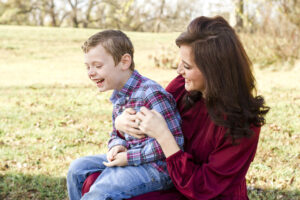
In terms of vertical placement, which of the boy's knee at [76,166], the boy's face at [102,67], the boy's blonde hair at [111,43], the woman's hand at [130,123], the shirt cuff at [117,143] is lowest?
the boy's knee at [76,166]

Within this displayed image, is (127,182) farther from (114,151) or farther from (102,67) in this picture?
(102,67)

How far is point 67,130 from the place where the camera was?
620 cm

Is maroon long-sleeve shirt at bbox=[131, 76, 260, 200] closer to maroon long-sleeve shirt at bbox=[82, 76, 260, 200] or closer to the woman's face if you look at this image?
maroon long-sleeve shirt at bbox=[82, 76, 260, 200]

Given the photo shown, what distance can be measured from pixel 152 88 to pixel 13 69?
13.5m

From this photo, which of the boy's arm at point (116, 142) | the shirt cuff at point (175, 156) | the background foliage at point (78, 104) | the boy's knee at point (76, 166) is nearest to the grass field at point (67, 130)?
the background foliage at point (78, 104)

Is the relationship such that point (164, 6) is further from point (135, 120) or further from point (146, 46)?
point (135, 120)

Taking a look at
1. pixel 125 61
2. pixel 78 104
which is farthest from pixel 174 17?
pixel 125 61

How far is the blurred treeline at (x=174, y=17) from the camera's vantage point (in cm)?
1239

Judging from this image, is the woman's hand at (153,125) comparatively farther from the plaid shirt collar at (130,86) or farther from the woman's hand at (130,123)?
the plaid shirt collar at (130,86)

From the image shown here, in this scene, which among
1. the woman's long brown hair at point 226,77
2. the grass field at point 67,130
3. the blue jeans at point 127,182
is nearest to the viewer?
the woman's long brown hair at point 226,77

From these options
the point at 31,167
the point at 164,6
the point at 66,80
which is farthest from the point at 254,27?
the point at 164,6

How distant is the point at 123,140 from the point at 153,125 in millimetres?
476

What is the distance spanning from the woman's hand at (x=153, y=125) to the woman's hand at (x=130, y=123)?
0.10 m

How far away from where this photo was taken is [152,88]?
2.29m
